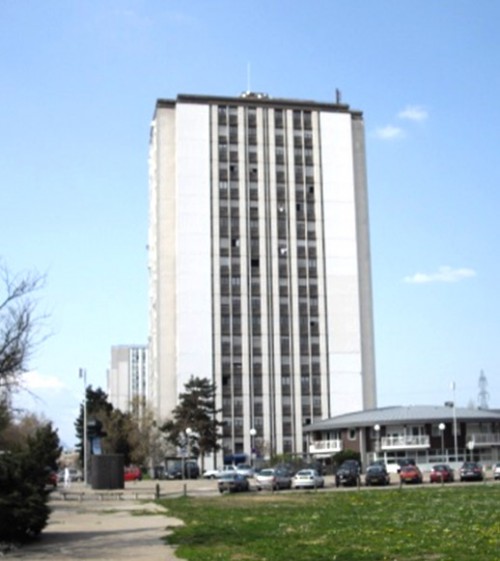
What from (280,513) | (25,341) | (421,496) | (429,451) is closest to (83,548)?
(25,341)

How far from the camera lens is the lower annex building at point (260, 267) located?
124m

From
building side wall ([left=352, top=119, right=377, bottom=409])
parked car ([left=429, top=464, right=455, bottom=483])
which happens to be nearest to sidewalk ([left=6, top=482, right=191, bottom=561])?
parked car ([left=429, top=464, right=455, bottom=483])

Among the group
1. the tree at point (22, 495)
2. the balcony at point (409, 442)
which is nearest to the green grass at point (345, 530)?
the tree at point (22, 495)

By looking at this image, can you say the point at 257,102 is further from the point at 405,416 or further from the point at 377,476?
the point at 377,476

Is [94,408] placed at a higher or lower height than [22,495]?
higher

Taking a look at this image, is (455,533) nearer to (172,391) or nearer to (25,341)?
(25,341)

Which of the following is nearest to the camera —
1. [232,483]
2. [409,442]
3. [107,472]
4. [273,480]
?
[232,483]

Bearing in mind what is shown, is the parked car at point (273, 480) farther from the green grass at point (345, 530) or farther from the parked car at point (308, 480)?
the green grass at point (345, 530)

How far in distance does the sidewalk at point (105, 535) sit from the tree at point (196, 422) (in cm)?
5967

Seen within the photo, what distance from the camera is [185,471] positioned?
A: 99.8 meters

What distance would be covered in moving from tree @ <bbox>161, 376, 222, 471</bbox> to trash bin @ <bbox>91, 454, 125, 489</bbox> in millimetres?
35053

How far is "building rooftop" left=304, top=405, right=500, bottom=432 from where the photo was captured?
334 feet

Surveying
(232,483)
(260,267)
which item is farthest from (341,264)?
(232,483)

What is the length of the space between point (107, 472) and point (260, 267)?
2361 inches
